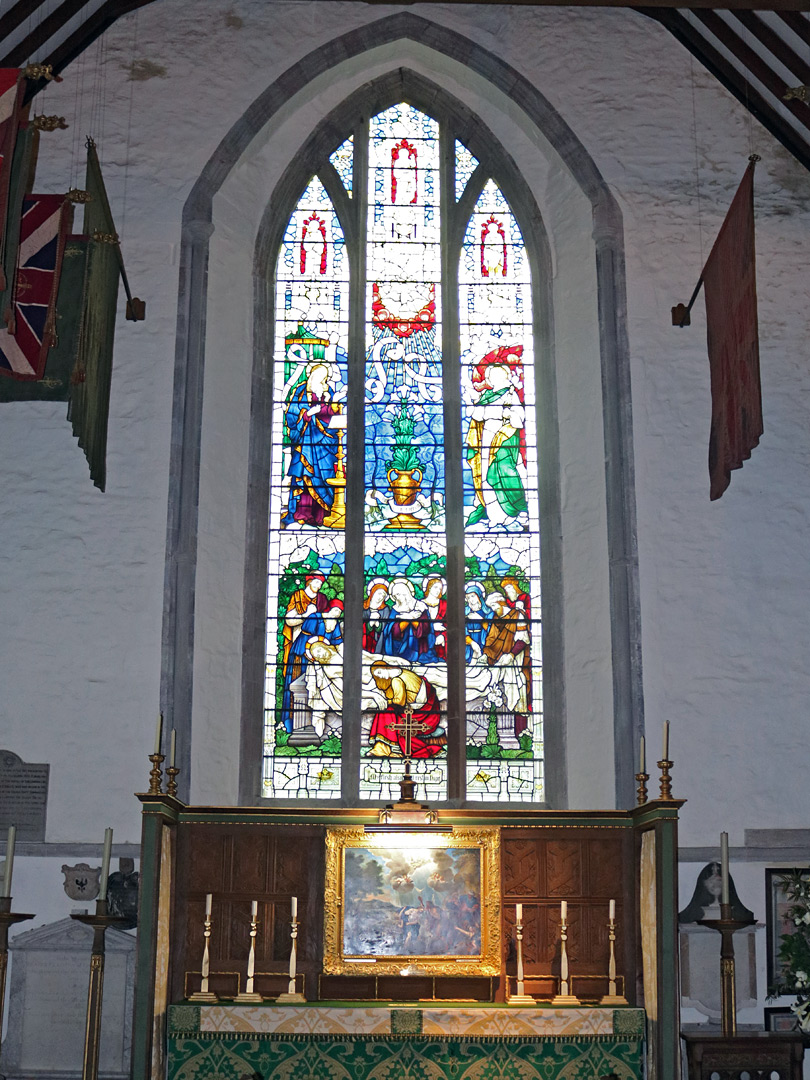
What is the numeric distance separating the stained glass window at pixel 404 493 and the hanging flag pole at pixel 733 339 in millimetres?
1516

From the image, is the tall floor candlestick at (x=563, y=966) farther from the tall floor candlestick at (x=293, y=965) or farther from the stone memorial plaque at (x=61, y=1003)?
the stone memorial plaque at (x=61, y=1003)

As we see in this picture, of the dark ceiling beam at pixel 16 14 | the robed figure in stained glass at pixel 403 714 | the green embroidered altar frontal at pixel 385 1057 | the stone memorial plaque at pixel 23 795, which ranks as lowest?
the green embroidered altar frontal at pixel 385 1057

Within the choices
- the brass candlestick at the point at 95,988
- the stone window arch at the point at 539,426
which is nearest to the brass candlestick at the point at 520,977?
the stone window arch at the point at 539,426

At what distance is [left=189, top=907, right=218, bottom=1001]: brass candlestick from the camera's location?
744 cm

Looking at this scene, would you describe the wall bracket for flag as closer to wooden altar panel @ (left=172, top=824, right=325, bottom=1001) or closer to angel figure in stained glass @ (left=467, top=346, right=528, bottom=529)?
angel figure in stained glass @ (left=467, top=346, right=528, bottom=529)

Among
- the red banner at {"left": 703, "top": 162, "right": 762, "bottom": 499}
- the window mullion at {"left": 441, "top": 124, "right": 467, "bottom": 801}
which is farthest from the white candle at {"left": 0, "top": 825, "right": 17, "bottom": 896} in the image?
the red banner at {"left": 703, "top": 162, "right": 762, "bottom": 499}

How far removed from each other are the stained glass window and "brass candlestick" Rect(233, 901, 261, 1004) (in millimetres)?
1806

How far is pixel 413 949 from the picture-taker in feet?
25.4

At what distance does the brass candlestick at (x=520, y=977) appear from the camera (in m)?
7.54

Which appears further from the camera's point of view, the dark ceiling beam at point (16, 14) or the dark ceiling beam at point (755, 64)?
the dark ceiling beam at point (755, 64)

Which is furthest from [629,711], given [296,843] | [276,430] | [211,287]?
[211,287]

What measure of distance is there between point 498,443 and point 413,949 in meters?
3.84

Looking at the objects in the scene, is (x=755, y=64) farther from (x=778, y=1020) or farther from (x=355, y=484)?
(x=778, y=1020)

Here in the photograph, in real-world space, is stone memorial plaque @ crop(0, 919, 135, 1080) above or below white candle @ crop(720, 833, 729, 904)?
below
